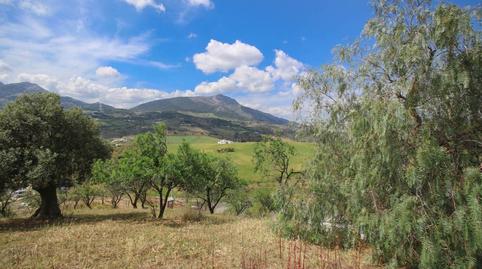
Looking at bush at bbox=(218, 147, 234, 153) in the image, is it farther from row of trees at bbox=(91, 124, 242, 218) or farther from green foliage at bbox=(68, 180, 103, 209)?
row of trees at bbox=(91, 124, 242, 218)

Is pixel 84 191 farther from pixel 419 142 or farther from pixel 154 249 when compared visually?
pixel 419 142

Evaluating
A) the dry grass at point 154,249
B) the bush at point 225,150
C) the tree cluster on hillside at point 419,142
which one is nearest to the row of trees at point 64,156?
the dry grass at point 154,249

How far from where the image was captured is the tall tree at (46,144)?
2392 centimetres

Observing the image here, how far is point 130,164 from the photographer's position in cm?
2558

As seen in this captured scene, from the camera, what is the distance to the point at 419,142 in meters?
11.4

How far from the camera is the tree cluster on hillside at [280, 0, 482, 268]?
34.2ft

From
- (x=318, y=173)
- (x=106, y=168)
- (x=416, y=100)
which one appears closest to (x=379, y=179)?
(x=416, y=100)

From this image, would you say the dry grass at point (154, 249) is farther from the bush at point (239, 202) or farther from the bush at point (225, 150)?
the bush at point (225, 150)

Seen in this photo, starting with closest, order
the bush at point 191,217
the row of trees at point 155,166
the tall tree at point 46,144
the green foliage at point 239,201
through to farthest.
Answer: the tall tree at point 46,144 → the row of trees at point 155,166 → the bush at point 191,217 → the green foliage at point 239,201

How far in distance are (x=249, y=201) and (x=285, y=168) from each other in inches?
682

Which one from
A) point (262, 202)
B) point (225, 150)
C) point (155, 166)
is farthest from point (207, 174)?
point (225, 150)

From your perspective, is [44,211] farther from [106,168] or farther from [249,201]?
[249,201]

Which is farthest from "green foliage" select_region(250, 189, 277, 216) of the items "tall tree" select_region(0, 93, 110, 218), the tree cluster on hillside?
the tree cluster on hillside

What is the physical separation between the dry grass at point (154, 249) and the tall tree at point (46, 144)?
4.70m
